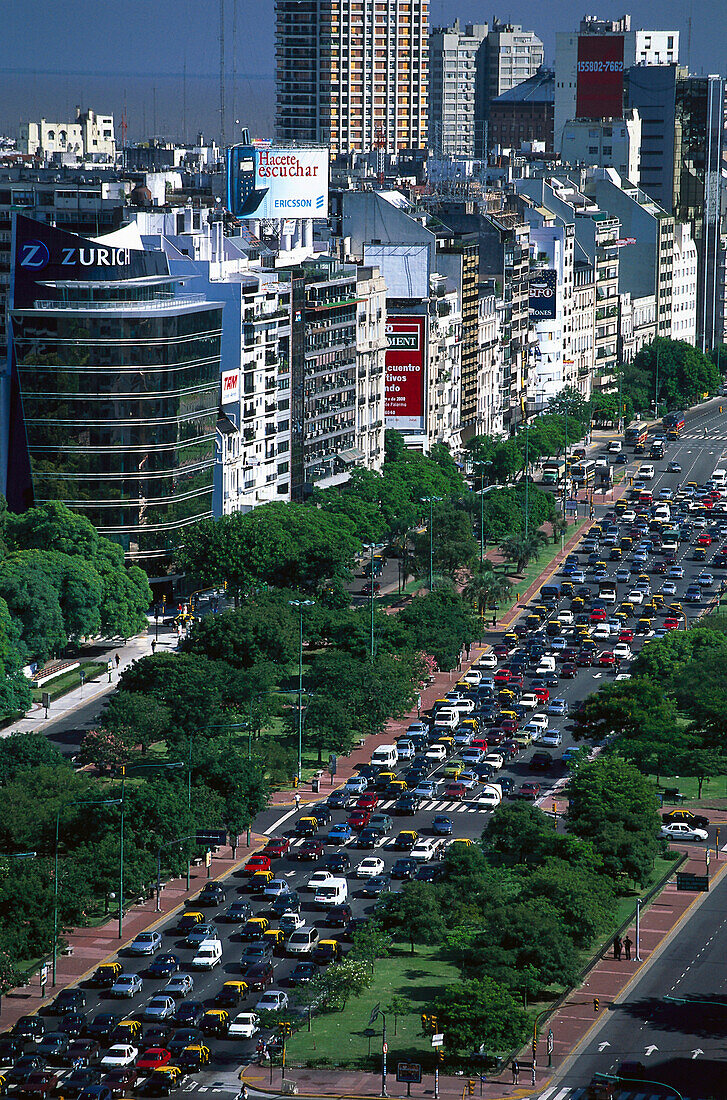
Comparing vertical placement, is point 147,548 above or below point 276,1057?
above

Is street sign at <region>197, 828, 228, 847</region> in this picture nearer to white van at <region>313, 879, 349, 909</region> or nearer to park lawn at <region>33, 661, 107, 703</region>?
white van at <region>313, 879, 349, 909</region>

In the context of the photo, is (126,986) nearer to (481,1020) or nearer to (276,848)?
(481,1020)

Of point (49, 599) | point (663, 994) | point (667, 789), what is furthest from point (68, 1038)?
point (49, 599)

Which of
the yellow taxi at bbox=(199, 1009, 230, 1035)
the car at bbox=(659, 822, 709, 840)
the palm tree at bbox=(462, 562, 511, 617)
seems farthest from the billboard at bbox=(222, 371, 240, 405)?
the yellow taxi at bbox=(199, 1009, 230, 1035)

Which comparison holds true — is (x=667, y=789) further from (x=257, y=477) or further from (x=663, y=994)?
(x=257, y=477)

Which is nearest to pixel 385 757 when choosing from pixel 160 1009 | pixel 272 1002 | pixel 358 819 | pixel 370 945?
pixel 358 819

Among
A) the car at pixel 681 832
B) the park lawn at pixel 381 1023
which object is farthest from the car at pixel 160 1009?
the car at pixel 681 832
